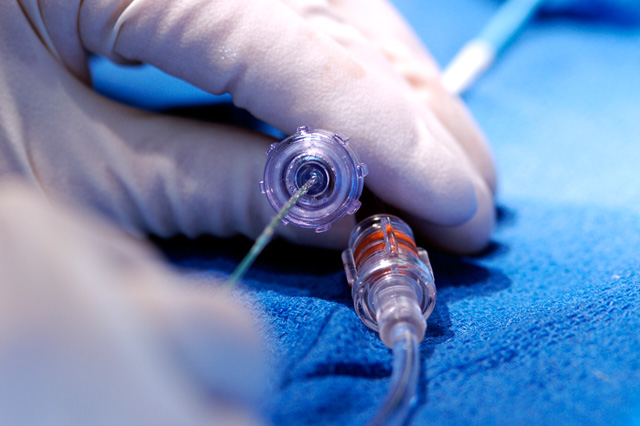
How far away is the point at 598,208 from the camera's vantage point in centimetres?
71

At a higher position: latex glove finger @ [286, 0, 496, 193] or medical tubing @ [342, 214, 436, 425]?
latex glove finger @ [286, 0, 496, 193]

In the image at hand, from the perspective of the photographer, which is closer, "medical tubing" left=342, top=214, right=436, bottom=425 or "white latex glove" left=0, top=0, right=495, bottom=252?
"medical tubing" left=342, top=214, right=436, bottom=425

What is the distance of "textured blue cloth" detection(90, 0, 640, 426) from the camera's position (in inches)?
14.0

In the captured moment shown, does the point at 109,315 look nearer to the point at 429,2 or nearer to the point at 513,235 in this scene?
the point at 513,235

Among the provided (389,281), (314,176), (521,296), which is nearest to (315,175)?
(314,176)

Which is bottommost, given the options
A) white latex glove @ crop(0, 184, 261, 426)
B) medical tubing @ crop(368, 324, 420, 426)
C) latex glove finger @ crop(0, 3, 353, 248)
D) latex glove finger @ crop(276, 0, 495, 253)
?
latex glove finger @ crop(0, 3, 353, 248)

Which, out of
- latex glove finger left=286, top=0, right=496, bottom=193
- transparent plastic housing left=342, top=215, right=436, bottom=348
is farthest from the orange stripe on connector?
latex glove finger left=286, top=0, right=496, bottom=193

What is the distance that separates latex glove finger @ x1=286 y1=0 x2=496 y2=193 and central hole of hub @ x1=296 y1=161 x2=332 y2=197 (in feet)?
0.57

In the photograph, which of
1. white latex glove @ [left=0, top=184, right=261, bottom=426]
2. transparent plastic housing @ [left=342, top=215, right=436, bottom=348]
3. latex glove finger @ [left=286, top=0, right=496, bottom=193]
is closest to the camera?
white latex glove @ [left=0, top=184, right=261, bottom=426]

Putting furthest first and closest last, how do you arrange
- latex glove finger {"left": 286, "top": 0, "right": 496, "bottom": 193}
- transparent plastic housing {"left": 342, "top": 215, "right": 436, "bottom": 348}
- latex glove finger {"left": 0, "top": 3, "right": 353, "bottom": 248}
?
1. latex glove finger {"left": 286, "top": 0, "right": 496, "bottom": 193}
2. latex glove finger {"left": 0, "top": 3, "right": 353, "bottom": 248}
3. transparent plastic housing {"left": 342, "top": 215, "right": 436, "bottom": 348}

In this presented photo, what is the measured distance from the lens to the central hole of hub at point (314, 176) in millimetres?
481

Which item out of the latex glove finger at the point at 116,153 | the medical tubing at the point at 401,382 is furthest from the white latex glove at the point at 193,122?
the medical tubing at the point at 401,382

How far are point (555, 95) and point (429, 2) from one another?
0.45 metres

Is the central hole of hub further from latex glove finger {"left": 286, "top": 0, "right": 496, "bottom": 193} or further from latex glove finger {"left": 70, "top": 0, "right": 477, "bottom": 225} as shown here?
latex glove finger {"left": 286, "top": 0, "right": 496, "bottom": 193}
